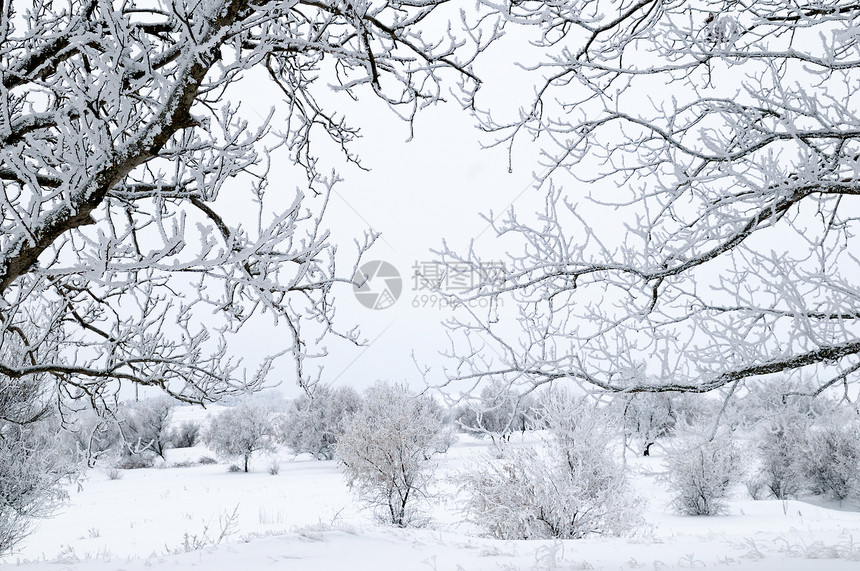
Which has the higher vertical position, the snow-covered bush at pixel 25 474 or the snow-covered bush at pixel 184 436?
the snow-covered bush at pixel 25 474

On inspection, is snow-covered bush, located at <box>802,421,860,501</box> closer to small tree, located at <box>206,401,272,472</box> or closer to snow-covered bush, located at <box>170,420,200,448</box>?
small tree, located at <box>206,401,272,472</box>

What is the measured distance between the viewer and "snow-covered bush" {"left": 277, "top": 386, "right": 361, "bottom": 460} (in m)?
39.0

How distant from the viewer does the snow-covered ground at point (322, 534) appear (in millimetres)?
5184

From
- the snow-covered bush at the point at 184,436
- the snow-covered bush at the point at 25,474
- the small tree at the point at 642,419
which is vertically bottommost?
the snow-covered bush at the point at 184,436

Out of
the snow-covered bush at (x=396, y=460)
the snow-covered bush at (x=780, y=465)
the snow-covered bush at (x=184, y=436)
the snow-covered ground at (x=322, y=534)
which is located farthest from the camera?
the snow-covered bush at (x=184, y=436)

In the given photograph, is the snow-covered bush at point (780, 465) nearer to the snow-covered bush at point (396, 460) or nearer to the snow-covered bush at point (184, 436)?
the snow-covered bush at point (396, 460)

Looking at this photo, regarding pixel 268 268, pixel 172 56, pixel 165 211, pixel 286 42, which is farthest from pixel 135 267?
pixel 165 211

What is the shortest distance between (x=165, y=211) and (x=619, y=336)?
3566 mm

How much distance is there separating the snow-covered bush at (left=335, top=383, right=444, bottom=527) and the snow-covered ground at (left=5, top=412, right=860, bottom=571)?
2.78 feet

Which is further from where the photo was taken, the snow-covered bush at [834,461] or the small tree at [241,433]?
the small tree at [241,433]

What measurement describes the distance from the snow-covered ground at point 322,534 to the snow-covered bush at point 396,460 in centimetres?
85

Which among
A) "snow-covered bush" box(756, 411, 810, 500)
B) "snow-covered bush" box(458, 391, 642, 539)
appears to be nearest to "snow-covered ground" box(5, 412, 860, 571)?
"snow-covered bush" box(458, 391, 642, 539)

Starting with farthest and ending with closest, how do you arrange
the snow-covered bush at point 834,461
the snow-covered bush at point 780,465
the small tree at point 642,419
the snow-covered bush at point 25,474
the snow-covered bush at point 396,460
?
the snow-covered bush at point 780,465
the snow-covered bush at point 834,461
the snow-covered bush at point 396,460
the snow-covered bush at point 25,474
the small tree at point 642,419

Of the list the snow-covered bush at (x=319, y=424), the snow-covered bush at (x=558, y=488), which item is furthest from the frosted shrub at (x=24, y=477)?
the snow-covered bush at (x=319, y=424)
